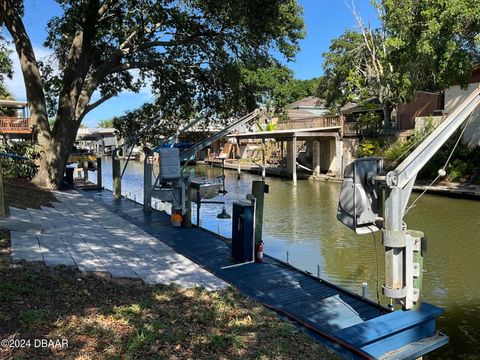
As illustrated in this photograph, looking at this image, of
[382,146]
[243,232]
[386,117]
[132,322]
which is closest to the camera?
[132,322]

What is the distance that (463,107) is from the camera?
4.77 meters

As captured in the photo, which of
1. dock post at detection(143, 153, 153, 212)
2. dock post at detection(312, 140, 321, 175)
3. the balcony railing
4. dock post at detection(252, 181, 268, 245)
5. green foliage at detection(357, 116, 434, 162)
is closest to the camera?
dock post at detection(252, 181, 268, 245)

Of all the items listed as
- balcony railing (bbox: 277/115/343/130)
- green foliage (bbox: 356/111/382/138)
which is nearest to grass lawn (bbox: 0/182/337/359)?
green foliage (bbox: 356/111/382/138)

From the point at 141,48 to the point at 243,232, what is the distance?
1047 centimetres

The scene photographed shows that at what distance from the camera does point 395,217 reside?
427 cm

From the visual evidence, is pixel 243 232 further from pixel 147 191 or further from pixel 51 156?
pixel 51 156

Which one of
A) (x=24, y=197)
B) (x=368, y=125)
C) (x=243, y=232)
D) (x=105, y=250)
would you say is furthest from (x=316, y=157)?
(x=105, y=250)

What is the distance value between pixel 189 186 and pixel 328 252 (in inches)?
155

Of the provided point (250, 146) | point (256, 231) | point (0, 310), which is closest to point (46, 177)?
point (256, 231)

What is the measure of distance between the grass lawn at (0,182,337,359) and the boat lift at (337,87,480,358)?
982 mm

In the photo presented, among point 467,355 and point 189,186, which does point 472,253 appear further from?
point 189,186

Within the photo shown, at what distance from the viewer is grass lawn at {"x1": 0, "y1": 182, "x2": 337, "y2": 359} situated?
149 inches

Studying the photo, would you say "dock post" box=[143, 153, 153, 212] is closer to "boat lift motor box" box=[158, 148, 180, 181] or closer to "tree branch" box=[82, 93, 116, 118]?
"boat lift motor box" box=[158, 148, 180, 181]

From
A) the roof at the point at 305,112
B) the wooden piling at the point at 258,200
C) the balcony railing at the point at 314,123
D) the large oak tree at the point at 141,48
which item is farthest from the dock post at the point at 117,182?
the roof at the point at 305,112
